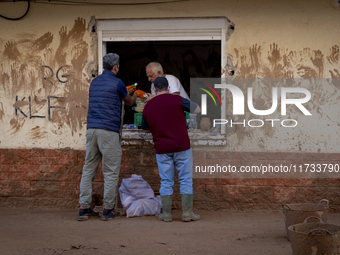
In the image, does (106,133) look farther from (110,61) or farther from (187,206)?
(187,206)

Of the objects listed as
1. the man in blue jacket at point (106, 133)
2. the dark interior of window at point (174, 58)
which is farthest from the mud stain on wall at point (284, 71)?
the dark interior of window at point (174, 58)

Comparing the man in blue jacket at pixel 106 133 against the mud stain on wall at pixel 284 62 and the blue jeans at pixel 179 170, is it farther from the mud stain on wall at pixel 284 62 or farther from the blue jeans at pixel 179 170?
the mud stain on wall at pixel 284 62

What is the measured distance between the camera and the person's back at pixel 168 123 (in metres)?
5.53

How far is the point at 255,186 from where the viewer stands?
20.7ft

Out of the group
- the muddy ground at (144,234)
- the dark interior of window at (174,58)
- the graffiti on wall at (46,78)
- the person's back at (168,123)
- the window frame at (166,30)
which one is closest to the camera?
the muddy ground at (144,234)

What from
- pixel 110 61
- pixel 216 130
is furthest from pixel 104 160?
pixel 216 130

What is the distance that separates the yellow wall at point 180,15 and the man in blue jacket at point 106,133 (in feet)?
2.64

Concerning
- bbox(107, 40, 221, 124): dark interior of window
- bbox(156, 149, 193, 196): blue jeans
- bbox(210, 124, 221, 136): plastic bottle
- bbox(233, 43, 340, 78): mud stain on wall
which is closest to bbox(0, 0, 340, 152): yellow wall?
bbox(233, 43, 340, 78): mud stain on wall

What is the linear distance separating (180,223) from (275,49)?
9.22ft

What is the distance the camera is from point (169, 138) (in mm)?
5547

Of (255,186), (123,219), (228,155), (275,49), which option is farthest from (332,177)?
(123,219)

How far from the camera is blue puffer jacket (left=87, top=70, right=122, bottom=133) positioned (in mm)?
5605

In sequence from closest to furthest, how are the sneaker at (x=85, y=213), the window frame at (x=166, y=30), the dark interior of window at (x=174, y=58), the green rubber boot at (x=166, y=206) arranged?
the green rubber boot at (x=166, y=206) < the sneaker at (x=85, y=213) < the window frame at (x=166, y=30) < the dark interior of window at (x=174, y=58)

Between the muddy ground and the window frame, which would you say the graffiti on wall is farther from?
the muddy ground
